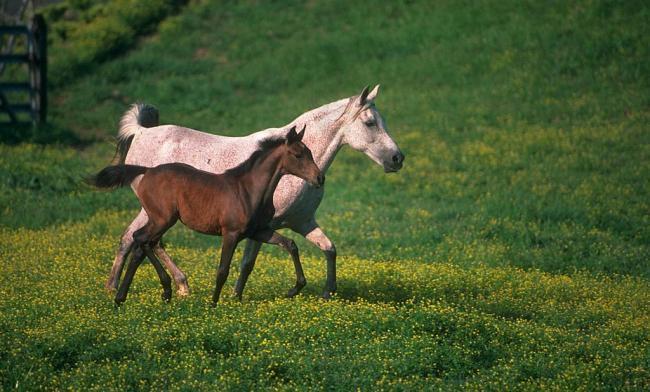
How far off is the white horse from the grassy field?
2.26 ft

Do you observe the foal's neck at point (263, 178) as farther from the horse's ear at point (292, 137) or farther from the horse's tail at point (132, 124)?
the horse's tail at point (132, 124)

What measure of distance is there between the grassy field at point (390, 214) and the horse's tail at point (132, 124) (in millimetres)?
1948

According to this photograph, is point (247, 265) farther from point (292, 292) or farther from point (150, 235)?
point (150, 235)

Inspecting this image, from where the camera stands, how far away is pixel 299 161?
37.2 ft

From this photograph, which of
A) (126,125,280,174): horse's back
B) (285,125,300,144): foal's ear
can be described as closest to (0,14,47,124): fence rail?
(126,125,280,174): horse's back

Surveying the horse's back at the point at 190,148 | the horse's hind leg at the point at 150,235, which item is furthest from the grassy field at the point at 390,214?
the horse's back at the point at 190,148

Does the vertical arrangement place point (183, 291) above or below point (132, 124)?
below

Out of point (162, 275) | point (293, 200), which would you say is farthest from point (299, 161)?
point (162, 275)

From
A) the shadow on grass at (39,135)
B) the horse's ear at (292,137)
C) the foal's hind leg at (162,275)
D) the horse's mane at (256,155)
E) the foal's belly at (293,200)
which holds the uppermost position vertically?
the horse's ear at (292,137)

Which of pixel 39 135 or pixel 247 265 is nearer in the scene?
pixel 247 265

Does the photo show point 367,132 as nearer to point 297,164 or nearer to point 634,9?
point 297,164

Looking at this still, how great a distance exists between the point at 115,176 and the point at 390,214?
30.0ft

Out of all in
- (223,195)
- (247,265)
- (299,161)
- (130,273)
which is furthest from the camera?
(247,265)

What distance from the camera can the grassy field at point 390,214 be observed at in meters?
10.4
